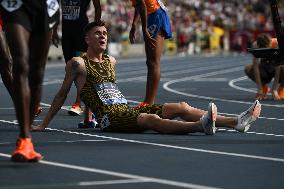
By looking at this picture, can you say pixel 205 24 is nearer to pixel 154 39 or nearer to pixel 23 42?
pixel 154 39

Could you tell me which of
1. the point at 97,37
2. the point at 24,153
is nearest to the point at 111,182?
the point at 24,153

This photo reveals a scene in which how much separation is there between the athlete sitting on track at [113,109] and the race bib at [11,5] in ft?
7.38

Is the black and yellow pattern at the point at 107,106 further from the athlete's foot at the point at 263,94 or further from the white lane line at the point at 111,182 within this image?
the athlete's foot at the point at 263,94

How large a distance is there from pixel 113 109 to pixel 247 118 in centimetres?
124

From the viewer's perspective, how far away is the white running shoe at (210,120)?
913 cm

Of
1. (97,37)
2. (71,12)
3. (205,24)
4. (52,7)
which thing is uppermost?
(52,7)

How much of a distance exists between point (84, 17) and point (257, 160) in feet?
17.3

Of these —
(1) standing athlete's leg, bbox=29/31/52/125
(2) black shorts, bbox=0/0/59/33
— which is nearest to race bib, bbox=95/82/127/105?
(1) standing athlete's leg, bbox=29/31/52/125

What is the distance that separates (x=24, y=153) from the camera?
24.4ft

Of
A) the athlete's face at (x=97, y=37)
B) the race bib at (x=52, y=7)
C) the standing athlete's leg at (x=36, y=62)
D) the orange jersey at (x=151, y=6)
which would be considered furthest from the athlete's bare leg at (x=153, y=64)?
the race bib at (x=52, y=7)

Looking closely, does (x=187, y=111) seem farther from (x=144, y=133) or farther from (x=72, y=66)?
(x=72, y=66)

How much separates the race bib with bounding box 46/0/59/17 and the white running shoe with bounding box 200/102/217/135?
5.89 ft

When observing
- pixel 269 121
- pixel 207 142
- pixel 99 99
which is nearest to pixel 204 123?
pixel 207 142

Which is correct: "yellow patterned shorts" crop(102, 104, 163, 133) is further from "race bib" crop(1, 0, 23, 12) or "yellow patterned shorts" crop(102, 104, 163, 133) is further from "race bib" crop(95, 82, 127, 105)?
"race bib" crop(1, 0, 23, 12)
